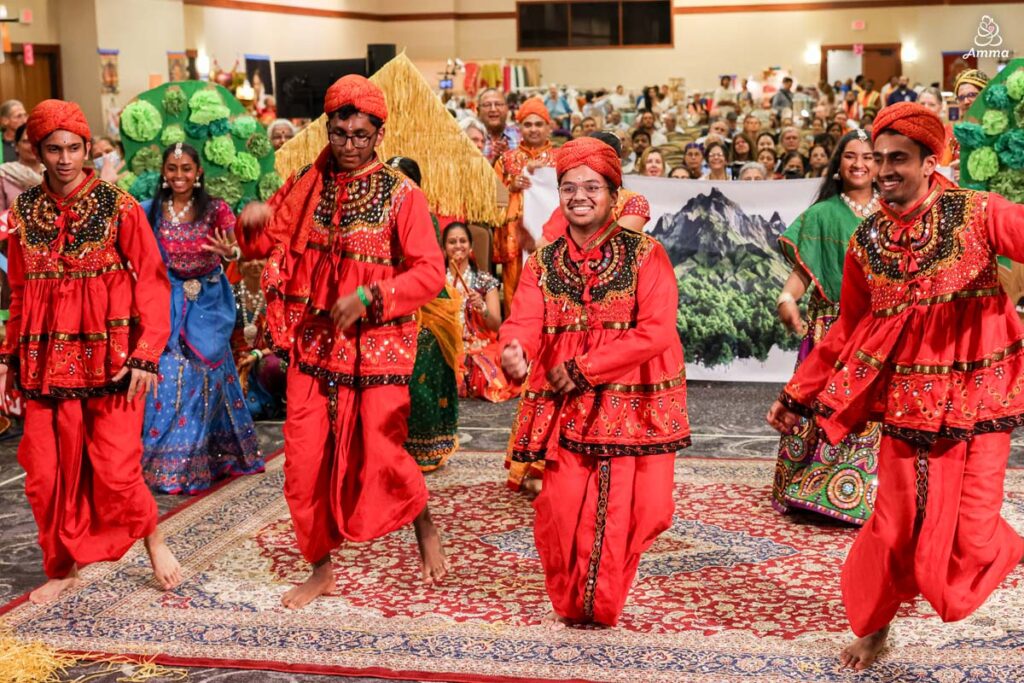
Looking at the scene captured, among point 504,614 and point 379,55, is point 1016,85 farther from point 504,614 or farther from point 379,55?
point 379,55

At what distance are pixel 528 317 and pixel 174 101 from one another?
2.97 meters

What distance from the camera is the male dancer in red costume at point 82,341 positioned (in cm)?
429

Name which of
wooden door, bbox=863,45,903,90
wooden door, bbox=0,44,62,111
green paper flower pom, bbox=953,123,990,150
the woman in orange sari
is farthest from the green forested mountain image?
wooden door, bbox=863,45,903,90

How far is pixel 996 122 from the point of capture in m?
6.02

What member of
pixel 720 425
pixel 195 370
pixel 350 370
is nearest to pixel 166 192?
pixel 195 370

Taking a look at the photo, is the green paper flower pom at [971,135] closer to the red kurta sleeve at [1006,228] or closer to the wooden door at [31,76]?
the red kurta sleeve at [1006,228]

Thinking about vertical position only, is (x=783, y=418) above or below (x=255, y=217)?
below

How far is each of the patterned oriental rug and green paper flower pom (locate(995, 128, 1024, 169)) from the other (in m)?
1.72

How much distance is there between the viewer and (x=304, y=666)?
12.4 feet

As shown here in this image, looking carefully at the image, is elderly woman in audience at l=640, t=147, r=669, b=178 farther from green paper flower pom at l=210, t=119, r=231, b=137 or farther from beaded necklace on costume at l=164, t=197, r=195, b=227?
beaded necklace on costume at l=164, t=197, r=195, b=227

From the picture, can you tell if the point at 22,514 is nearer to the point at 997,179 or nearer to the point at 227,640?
the point at 227,640

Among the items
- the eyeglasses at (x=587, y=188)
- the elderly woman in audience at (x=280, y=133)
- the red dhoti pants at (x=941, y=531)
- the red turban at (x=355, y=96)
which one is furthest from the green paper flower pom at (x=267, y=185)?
the elderly woman in audience at (x=280, y=133)

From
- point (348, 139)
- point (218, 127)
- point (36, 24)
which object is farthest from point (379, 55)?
point (348, 139)

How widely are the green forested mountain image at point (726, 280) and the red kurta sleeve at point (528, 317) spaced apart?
4565 millimetres
